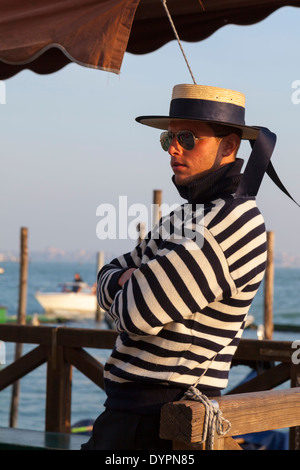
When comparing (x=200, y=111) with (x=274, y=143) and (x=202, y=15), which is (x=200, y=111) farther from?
(x=202, y=15)

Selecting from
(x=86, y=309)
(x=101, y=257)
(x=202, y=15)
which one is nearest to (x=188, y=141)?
(x=202, y=15)

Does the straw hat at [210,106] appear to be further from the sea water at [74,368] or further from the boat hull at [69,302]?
the boat hull at [69,302]

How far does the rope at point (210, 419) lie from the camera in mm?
1996

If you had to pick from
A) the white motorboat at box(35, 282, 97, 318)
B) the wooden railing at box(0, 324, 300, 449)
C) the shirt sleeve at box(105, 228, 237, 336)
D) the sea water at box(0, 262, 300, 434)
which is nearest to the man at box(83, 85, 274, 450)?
the shirt sleeve at box(105, 228, 237, 336)

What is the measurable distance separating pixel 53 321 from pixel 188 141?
4003 centimetres

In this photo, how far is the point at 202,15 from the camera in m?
3.79

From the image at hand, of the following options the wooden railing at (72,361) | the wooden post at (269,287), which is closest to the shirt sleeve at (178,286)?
the wooden railing at (72,361)

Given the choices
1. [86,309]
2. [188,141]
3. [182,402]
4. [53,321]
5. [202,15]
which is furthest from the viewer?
[86,309]

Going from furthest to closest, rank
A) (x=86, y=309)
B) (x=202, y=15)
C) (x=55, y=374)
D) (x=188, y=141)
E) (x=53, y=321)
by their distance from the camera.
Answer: (x=86, y=309)
(x=53, y=321)
(x=55, y=374)
(x=202, y=15)
(x=188, y=141)

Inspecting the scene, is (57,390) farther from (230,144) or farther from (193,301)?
(193,301)

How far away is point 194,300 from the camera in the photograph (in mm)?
2047

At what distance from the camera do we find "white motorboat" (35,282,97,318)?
155 ft

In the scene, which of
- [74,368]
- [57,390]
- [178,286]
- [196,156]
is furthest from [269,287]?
[178,286]

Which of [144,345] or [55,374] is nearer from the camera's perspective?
[144,345]
